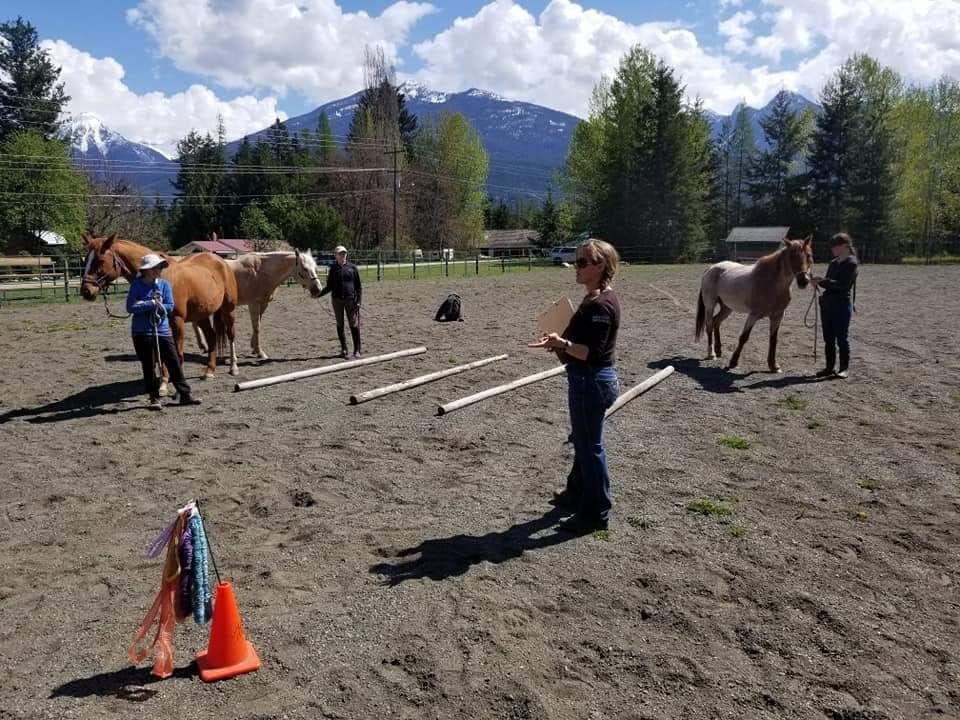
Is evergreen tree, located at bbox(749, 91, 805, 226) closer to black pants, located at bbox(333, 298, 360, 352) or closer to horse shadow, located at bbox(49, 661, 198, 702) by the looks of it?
black pants, located at bbox(333, 298, 360, 352)

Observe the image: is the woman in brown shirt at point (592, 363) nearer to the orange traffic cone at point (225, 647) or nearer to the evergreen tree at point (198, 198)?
the orange traffic cone at point (225, 647)

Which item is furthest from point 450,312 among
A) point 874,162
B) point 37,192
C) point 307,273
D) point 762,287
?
point 874,162

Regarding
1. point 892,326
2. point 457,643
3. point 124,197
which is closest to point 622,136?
point 124,197

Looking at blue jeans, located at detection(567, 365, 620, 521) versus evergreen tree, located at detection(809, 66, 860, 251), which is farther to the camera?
evergreen tree, located at detection(809, 66, 860, 251)

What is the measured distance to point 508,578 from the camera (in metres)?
4.16

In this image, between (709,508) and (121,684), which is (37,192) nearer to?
(121,684)

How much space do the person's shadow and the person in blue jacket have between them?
4.99 meters

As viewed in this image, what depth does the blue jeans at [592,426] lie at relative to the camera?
454 centimetres

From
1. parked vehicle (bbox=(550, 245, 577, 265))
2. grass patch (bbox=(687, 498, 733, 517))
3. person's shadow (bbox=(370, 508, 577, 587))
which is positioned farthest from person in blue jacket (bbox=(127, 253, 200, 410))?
parked vehicle (bbox=(550, 245, 577, 265))

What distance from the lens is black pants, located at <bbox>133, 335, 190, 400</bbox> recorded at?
790 centimetres

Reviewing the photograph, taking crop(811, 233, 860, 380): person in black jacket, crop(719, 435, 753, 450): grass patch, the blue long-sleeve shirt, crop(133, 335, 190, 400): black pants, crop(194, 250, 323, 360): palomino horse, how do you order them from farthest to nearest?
crop(194, 250, 323, 360): palomino horse, crop(811, 233, 860, 380): person in black jacket, crop(133, 335, 190, 400): black pants, the blue long-sleeve shirt, crop(719, 435, 753, 450): grass patch

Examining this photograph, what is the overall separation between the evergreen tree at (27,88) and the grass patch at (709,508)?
181ft

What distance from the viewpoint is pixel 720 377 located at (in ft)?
32.2

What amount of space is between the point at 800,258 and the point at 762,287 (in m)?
0.69
